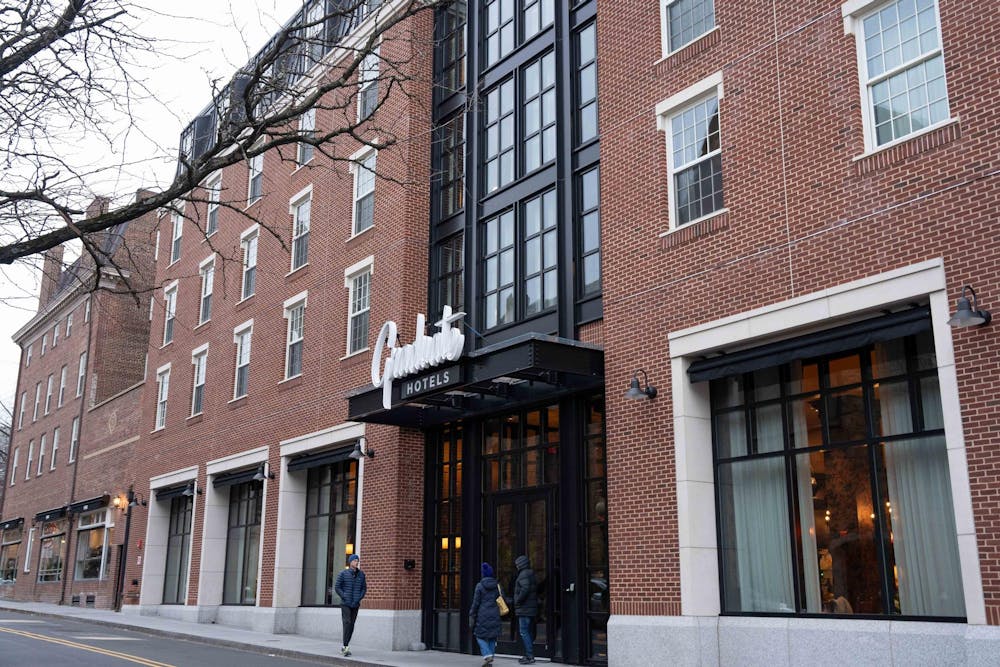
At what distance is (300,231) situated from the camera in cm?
2645

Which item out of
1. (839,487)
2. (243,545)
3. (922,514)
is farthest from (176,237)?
(922,514)

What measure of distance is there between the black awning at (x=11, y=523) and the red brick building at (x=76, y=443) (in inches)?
4.0

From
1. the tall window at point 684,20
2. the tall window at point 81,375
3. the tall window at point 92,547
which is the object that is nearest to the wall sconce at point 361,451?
the tall window at point 684,20

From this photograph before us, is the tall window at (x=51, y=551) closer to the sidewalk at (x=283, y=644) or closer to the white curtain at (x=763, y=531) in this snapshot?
the sidewalk at (x=283, y=644)

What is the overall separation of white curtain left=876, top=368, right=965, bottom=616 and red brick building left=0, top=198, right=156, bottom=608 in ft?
92.9

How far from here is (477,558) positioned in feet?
61.9

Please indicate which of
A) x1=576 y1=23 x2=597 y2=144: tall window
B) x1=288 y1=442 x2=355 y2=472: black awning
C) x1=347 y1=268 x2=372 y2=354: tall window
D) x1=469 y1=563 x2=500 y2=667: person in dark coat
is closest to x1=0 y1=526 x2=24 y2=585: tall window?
x1=288 y1=442 x2=355 y2=472: black awning

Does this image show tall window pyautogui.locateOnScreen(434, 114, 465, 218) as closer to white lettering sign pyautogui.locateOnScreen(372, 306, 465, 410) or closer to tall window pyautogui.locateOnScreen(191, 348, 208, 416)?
white lettering sign pyautogui.locateOnScreen(372, 306, 465, 410)

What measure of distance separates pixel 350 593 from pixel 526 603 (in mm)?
4058

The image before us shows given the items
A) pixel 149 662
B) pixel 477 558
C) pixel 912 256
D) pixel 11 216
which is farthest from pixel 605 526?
pixel 11 216

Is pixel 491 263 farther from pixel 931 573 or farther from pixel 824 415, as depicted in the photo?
pixel 931 573

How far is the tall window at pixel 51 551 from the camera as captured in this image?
4266 cm

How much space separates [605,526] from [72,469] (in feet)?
115

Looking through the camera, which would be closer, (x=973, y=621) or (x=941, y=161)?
(x=973, y=621)
